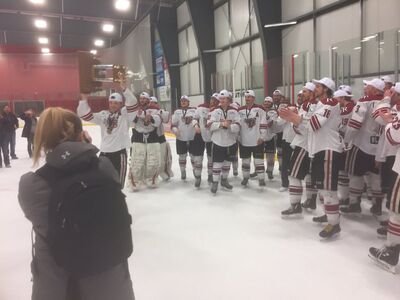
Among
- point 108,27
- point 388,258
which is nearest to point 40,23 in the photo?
point 108,27

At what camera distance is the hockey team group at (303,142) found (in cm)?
338

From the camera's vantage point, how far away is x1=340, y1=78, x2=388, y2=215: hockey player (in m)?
3.70

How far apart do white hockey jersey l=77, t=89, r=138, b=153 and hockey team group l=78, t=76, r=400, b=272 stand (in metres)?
0.01

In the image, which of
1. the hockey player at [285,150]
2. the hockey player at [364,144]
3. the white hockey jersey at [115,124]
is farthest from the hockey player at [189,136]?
the hockey player at [364,144]

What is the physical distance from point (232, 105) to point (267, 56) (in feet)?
19.8

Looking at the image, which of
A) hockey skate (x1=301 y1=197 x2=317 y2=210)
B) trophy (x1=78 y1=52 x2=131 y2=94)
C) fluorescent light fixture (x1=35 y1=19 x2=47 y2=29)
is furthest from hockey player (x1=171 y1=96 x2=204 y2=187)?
fluorescent light fixture (x1=35 y1=19 x2=47 y2=29)

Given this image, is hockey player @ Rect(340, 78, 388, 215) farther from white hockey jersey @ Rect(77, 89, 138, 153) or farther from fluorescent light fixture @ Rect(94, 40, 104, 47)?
fluorescent light fixture @ Rect(94, 40, 104, 47)

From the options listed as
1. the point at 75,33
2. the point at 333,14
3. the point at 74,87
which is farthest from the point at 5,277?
the point at 74,87

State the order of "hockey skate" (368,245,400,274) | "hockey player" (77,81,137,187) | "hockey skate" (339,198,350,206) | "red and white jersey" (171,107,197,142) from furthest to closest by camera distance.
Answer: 1. "red and white jersey" (171,107,197,142)
2. "hockey player" (77,81,137,187)
3. "hockey skate" (339,198,350,206)
4. "hockey skate" (368,245,400,274)

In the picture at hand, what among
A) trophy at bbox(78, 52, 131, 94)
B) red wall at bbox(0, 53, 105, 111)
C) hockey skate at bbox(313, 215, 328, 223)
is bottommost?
hockey skate at bbox(313, 215, 328, 223)

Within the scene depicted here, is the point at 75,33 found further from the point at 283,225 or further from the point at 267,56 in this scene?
the point at 283,225

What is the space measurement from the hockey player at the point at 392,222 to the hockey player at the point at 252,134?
8.97ft

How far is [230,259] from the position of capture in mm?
3111

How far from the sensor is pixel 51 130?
138 cm
